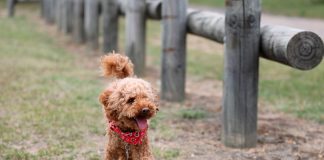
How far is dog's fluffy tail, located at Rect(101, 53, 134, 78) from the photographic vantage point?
438cm

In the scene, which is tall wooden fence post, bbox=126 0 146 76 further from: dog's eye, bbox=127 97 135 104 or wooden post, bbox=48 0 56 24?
wooden post, bbox=48 0 56 24

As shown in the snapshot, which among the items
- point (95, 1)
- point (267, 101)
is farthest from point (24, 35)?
point (267, 101)

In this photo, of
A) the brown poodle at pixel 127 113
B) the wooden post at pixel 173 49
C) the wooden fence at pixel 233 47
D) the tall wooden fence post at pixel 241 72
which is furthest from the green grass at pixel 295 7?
Answer: the brown poodle at pixel 127 113

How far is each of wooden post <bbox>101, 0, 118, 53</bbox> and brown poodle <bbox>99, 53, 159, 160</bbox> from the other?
6.65 metres

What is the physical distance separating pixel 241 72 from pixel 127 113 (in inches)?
72.4

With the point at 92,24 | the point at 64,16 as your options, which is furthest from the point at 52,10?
the point at 92,24

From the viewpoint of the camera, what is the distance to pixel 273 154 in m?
5.34

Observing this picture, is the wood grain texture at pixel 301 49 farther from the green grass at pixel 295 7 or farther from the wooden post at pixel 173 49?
the green grass at pixel 295 7

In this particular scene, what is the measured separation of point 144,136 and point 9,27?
45.5 ft

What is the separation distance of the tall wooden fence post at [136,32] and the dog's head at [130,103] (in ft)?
16.1

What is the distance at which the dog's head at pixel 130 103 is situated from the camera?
12.4ft

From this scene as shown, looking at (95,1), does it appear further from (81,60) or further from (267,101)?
(267,101)

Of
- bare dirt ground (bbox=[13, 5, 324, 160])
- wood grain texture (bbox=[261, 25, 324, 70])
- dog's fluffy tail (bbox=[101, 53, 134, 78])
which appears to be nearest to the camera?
dog's fluffy tail (bbox=[101, 53, 134, 78])

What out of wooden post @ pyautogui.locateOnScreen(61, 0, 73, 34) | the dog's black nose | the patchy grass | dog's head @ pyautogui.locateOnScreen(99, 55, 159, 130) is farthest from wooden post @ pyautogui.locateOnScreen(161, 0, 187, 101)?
wooden post @ pyautogui.locateOnScreen(61, 0, 73, 34)
